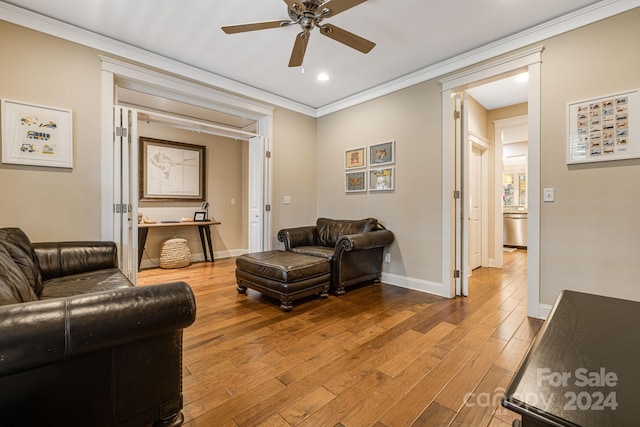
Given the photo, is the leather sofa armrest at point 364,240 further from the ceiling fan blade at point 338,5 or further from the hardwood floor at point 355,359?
the ceiling fan blade at point 338,5

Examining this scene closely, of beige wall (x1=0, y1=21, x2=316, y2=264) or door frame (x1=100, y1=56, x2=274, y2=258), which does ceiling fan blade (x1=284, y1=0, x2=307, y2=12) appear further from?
beige wall (x1=0, y1=21, x2=316, y2=264)

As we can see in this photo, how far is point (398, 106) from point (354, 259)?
2072 mm

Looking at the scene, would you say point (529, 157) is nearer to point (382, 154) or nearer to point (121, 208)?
point (382, 154)

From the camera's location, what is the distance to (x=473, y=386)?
1611 mm

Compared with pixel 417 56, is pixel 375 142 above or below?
below

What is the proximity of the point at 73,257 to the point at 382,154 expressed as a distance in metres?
3.51

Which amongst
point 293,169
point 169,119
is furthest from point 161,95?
point 293,169

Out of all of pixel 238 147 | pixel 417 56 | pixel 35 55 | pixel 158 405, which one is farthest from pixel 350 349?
pixel 238 147

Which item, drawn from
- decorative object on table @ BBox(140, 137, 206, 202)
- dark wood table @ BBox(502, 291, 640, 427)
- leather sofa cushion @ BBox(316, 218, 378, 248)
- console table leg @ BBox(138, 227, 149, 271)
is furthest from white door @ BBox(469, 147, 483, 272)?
console table leg @ BBox(138, 227, 149, 271)

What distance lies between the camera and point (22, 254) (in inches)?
77.1

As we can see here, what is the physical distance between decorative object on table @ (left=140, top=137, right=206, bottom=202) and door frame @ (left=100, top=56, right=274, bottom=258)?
183 cm

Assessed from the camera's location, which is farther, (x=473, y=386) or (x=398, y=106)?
(x=398, y=106)

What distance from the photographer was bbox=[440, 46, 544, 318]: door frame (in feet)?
8.52

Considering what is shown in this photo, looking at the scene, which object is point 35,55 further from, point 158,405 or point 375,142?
point 375,142
